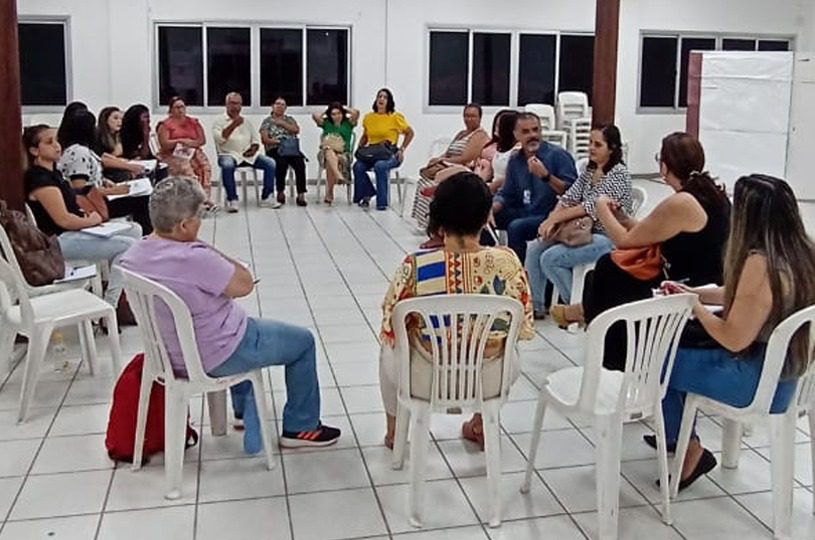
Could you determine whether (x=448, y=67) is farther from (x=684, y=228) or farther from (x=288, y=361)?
(x=288, y=361)

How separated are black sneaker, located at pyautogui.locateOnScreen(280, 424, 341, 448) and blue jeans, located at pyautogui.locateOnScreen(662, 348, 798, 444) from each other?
3.99 feet

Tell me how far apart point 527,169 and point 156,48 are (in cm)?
643

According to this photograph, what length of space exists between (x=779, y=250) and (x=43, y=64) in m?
9.44

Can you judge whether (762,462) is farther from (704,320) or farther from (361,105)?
(361,105)

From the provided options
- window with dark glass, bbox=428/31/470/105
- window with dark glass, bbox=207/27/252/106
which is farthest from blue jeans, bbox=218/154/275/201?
window with dark glass, bbox=428/31/470/105

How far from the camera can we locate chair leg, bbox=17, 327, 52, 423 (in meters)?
3.56

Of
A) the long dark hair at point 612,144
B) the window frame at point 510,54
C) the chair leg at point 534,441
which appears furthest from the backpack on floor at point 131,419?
the window frame at point 510,54

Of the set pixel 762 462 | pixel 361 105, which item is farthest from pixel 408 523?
pixel 361 105

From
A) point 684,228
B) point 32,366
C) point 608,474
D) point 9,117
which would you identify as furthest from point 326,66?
point 608,474

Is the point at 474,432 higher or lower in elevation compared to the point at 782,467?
lower

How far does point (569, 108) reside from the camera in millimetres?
11383

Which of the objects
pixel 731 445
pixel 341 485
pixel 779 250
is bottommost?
pixel 341 485

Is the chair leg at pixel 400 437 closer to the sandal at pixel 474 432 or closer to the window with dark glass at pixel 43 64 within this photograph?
the sandal at pixel 474 432

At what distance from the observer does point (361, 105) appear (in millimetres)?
10922
